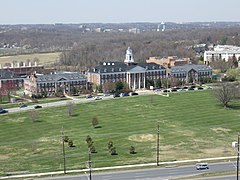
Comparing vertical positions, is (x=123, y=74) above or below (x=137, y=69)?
below

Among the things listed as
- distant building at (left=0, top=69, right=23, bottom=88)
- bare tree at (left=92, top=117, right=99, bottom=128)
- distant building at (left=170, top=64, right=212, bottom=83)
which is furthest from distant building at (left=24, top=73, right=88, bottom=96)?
bare tree at (left=92, top=117, right=99, bottom=128)

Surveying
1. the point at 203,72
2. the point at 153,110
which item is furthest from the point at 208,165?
the point at 203,72

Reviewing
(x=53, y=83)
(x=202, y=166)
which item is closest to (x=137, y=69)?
(x=53, y=83)

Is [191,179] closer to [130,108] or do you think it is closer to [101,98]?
[130,108]

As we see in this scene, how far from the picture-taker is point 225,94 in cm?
7612

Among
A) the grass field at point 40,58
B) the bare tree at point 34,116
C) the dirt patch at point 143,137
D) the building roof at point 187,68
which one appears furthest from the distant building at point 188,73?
the grass field at point 40,58

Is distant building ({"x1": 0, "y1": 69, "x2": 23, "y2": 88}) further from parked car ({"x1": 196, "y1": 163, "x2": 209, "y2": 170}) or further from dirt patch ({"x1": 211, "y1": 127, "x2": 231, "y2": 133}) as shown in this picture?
parked car ({"x1": 196, "y1": 163, "x2": 209, "y2": 170})

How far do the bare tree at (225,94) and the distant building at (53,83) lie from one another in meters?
31.7

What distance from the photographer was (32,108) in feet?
257

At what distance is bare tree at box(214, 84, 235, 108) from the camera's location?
75.8m

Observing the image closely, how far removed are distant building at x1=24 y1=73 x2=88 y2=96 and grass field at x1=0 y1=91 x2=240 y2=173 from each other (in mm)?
16602

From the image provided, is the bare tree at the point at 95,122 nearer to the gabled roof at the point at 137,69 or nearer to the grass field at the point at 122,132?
the grass field at the point at 122,132

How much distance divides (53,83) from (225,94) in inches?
1489

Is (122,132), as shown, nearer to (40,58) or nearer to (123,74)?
(123,74)
